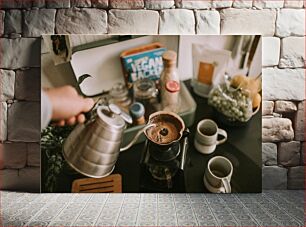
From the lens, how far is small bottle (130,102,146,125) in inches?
80.2

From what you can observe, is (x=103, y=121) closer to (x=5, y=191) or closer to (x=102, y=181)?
(x=102, y=181)

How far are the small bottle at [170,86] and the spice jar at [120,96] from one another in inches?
7.5

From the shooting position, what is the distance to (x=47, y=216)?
1651mm

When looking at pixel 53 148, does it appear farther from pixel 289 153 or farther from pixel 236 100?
pixel 289 153

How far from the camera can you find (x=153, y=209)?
5.75ft

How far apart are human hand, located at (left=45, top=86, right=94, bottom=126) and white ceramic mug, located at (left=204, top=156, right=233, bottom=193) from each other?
71cm

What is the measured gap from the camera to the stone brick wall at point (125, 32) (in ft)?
6.70

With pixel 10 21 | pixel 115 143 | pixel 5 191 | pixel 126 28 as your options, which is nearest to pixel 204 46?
pixel 126 28

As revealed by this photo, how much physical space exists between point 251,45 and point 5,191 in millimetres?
1510

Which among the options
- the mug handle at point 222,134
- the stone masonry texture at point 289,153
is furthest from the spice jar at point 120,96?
the stone masonry texture at point 289,153

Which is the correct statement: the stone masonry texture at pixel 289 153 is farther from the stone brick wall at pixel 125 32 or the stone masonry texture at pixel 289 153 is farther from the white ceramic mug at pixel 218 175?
the white ceramic mug at pixel 218 175

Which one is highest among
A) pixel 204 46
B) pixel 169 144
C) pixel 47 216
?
pixel 204 46

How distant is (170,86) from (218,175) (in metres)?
0.54

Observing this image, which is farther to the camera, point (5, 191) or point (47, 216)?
point (5, 191)
